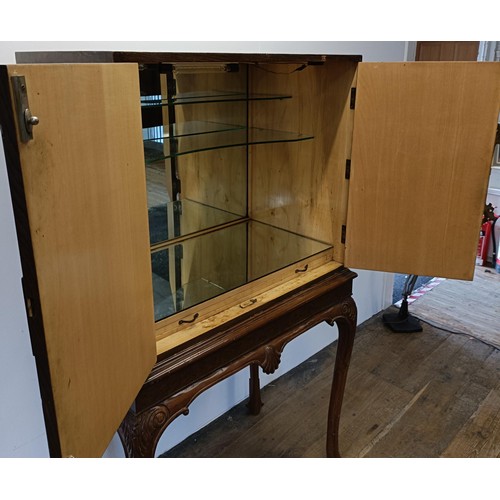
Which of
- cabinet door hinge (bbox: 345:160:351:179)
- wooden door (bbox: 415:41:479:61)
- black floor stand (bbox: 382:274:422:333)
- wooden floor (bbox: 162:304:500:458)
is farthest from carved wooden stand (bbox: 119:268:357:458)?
wooden door (bbox: 415:41:479:61)

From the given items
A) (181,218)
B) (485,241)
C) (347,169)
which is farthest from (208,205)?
(485,241)

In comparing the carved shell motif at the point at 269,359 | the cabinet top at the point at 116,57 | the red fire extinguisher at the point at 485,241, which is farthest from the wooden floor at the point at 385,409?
the cabinet top at the point at 116,57

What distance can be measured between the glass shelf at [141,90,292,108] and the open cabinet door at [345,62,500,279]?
336 mm

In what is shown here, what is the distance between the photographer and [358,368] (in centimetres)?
233

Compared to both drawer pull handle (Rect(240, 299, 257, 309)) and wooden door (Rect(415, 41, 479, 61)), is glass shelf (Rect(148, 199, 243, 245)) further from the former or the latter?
wooden door (Rect(415, 41, 479, 61))

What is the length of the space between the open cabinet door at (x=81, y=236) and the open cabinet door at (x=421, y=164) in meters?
0.71

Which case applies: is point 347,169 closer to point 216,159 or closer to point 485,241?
point 216,159

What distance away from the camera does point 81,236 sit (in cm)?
66

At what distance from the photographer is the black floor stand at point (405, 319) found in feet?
8.69

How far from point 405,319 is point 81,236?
2349 millimetres

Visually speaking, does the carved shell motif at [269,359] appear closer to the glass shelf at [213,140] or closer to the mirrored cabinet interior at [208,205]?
the mirrored cabinet interior at [208,205]

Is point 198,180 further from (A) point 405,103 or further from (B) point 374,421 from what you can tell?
(B) point 374,421

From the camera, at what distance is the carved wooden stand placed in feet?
3.37

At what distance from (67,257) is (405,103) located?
3.11ft
